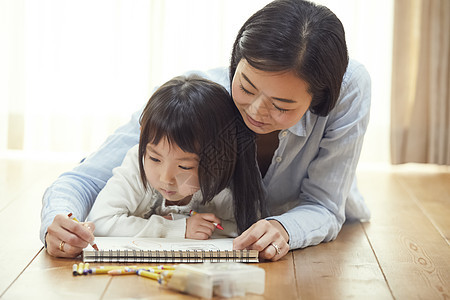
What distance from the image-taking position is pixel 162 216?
1.60 metres

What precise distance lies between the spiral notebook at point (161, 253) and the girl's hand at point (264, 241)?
0.02m

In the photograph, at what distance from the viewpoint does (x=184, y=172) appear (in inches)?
56.9

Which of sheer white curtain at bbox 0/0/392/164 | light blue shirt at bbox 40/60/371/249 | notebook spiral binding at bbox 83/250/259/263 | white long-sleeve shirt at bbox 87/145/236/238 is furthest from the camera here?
sheer white curtain at bbox 0/0/392/164

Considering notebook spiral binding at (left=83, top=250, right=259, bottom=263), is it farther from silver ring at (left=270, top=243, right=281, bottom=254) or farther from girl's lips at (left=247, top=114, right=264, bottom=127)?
girl's lips at (left=247, top=114, right=264, bottom=127)

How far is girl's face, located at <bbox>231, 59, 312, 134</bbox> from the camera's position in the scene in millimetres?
1334

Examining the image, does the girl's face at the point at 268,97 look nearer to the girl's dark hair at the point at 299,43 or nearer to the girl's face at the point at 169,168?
the girl's dark hair at the point at 299,43


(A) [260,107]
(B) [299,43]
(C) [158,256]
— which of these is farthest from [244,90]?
(C) [158,256]

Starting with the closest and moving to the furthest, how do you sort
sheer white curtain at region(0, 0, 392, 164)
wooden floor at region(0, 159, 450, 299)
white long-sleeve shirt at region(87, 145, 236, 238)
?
1. wooden floor at region(0, 159, 450, 299)
2. white long-sleeve shirt at region(87, 145, 236, 238)
3. sheer white curtain at region(0, 0, 392, 164)

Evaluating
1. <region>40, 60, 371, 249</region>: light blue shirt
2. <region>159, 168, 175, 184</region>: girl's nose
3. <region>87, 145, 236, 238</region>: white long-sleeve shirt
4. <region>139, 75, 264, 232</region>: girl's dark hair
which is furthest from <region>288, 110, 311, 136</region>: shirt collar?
<region>159, 168, 175, 184</region>: girl's nose

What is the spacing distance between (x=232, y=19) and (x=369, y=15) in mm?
614

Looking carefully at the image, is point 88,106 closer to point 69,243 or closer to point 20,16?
point 20,16

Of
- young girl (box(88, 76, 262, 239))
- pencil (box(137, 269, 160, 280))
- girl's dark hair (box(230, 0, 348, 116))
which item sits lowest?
pencil (box(137, 269, 160, 280))

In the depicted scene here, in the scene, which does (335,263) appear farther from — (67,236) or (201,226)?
(67,236)

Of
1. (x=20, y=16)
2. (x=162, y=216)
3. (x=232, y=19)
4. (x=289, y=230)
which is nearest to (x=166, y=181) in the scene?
(x=162, y=216)
